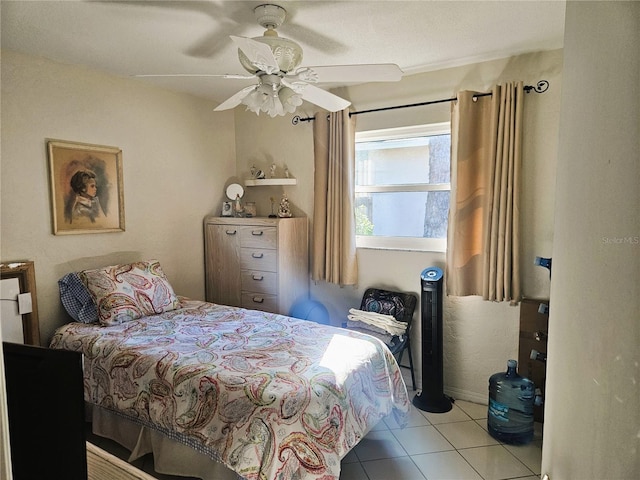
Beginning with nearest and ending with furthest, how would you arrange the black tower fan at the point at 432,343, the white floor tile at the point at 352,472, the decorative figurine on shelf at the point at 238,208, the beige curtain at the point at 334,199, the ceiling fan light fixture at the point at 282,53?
the ceiling fan light fixture at the point at 282,53
the white floor tile at the point at 352,472
the black tower fan at the point at 432,343
the beige curtain at the point at 334,199
the decorative figurine on shelf at the point at 238,208

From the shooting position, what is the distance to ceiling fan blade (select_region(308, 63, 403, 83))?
1.83m

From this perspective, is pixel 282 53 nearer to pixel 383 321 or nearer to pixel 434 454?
pixel 383 321

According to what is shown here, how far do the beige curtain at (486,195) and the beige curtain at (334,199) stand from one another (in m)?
0.81

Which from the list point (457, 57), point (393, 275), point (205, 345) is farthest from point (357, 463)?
point (457, 57)

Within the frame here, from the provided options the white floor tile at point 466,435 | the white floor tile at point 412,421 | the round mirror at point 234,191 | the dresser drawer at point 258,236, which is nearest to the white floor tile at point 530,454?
the white floor tile at point 466,435

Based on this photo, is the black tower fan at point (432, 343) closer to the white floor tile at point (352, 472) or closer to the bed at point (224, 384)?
the bed at point (224, 384)

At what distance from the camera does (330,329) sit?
8.18ft

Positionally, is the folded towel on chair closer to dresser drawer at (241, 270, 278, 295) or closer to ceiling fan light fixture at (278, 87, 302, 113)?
dresser drawer at (241, 270, 278, 295)

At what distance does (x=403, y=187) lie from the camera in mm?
3146

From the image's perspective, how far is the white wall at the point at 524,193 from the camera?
2531 mm

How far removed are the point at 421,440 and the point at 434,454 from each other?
146 mm

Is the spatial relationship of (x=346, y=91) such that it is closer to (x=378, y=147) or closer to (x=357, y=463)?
(x=378, y=147)

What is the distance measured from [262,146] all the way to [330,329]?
82.2 inches

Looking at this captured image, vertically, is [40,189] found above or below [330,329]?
above
